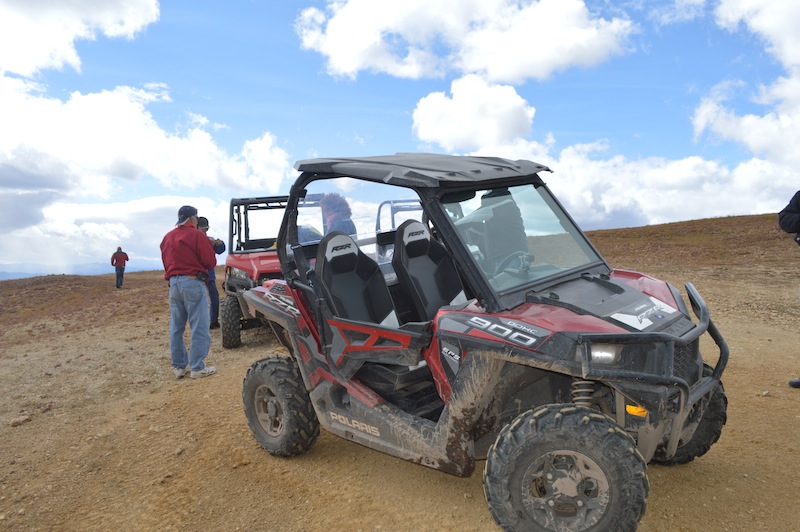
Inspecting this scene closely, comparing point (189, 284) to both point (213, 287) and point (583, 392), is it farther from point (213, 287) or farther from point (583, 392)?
point (583, 392)

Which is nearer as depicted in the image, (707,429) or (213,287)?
(707,429)

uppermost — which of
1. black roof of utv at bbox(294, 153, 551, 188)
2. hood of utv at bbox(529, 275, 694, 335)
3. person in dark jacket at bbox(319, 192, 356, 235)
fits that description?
black roof of utv at bbox(294, 153, 551, 188)

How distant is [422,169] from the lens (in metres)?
3.79

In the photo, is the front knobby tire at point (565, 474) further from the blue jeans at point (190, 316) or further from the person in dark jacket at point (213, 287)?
the person in dark jacket at point (213, 287)

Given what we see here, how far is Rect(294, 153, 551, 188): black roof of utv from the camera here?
3.63 meters

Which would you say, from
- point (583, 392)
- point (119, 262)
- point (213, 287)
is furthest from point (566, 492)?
point (119, 262)

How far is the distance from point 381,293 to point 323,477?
1350mm

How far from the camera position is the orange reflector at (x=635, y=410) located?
126 inches

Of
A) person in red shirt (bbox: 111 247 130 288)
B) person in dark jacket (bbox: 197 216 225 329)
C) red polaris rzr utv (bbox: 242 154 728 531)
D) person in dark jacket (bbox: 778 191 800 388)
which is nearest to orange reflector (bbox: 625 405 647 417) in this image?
red polaris rzr utv (bbox: 242 154 728 531)

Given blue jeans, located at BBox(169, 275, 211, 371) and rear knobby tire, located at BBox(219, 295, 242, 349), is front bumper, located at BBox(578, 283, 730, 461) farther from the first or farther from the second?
rear knobby tire, located at BBox(219, 295, 242, 349)

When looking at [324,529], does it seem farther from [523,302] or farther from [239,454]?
[523,302]

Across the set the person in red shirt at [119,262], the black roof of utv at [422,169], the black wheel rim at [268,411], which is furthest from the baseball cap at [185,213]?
the person in red shirt at [119,262]

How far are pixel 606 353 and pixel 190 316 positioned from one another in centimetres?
559

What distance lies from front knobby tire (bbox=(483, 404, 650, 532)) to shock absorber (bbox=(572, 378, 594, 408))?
0.73 ft
